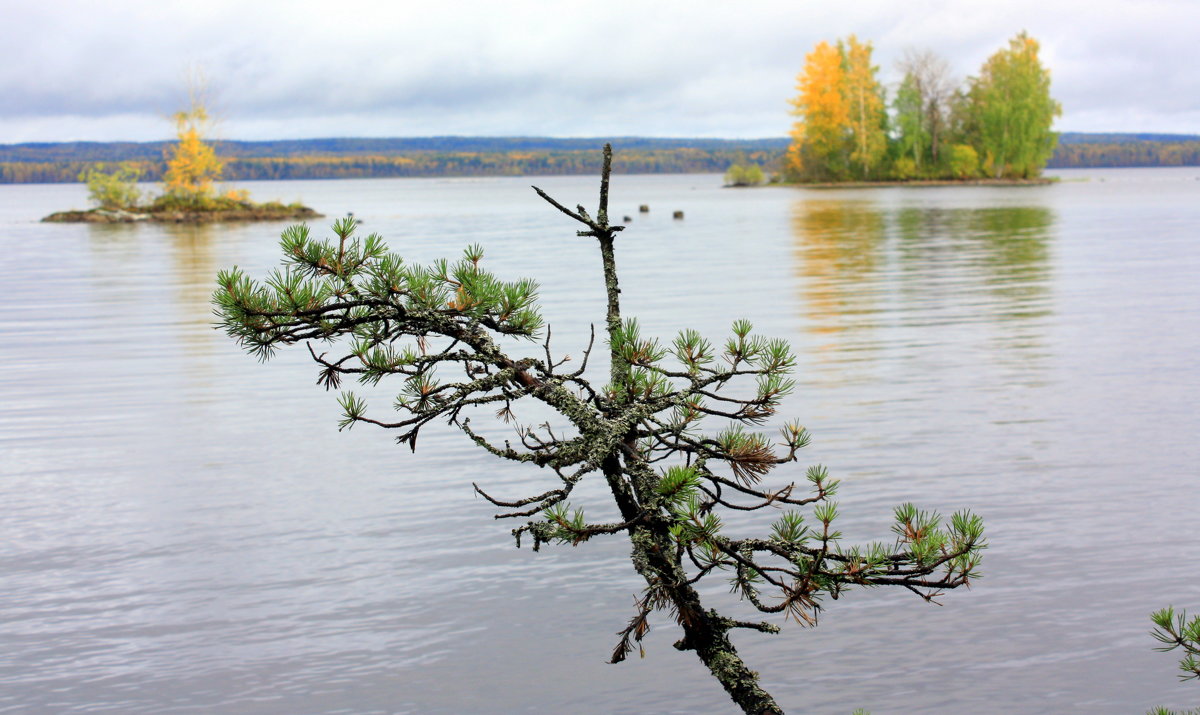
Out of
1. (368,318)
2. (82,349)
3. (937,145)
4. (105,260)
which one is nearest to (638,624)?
(368,318)

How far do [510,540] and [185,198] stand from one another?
2489 inches

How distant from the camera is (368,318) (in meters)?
4.01

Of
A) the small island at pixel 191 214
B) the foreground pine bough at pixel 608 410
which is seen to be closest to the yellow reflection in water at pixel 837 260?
the foreground pine bough at pixel 608 410

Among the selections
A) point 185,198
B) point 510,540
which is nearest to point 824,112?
point 185,198

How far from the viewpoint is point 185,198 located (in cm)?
6619

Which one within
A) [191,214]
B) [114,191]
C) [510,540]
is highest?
[114,191]

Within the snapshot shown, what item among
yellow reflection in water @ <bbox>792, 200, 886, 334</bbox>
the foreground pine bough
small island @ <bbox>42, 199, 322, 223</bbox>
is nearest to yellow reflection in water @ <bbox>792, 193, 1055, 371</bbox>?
yellow reflection in water @ <bbox>792, 200, 886, 334</bbox>

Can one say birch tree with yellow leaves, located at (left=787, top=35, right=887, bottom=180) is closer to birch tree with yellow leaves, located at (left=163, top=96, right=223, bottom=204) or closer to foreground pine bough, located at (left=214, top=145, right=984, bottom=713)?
birch tree with yellow leaves, located at (left=163, top=96, right=223, bottom=204)

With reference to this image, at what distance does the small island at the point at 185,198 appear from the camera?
6391 centimetres

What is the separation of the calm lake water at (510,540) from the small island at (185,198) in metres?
47.6

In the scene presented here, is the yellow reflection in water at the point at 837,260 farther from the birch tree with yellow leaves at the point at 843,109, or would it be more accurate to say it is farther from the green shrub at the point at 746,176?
the green shrub at the point at 746,176

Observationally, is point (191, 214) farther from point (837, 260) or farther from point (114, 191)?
point (837, 260)

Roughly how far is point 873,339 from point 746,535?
8.66 m

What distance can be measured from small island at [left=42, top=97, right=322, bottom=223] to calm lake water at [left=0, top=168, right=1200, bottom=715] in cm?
4762
